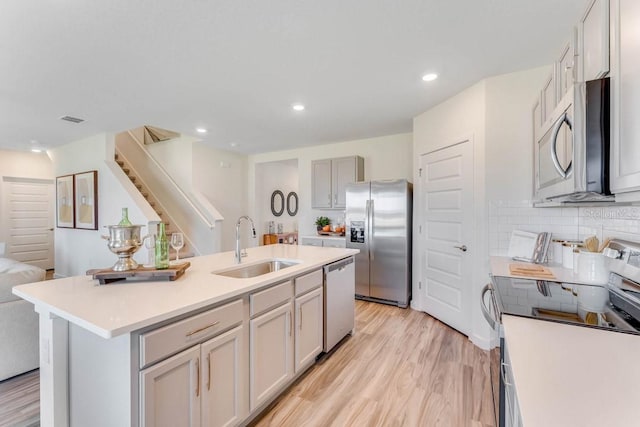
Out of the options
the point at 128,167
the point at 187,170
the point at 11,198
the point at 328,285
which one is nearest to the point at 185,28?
the point at 328,285

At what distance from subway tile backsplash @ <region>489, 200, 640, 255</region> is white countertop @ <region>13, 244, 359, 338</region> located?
6.26 feet

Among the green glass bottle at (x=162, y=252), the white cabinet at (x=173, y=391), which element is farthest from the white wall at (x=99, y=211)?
the white cabinet at (x=173, y=391)

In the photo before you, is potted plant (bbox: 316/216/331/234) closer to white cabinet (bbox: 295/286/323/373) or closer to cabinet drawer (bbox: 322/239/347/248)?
cabinet drawer (bbox: 322/239/347/248)

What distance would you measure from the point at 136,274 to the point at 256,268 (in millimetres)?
996

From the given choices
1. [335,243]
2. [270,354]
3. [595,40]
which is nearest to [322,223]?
[335,243]

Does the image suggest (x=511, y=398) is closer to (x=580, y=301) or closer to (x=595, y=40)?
(x=580, y=301)

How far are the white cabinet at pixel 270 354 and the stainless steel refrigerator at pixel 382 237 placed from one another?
2.17 meters

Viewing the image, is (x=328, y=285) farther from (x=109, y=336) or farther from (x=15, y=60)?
(x=15, y=60)

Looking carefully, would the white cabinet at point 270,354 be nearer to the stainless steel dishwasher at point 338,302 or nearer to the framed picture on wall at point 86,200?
the stainless steel dishwasher at point 338,302

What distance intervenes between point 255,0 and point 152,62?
3.87 feet

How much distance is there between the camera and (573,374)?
2.47 ft

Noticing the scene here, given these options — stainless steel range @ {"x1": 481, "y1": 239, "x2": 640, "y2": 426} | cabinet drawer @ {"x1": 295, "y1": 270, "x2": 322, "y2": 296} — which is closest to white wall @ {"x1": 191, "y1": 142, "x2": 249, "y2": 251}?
cabinet drawer @ {"x1": 295, "y1": 270, "x2": 322, "y2": 296}

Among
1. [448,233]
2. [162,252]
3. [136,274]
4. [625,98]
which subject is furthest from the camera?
[448,233]

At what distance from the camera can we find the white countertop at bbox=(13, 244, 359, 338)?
112 cm
